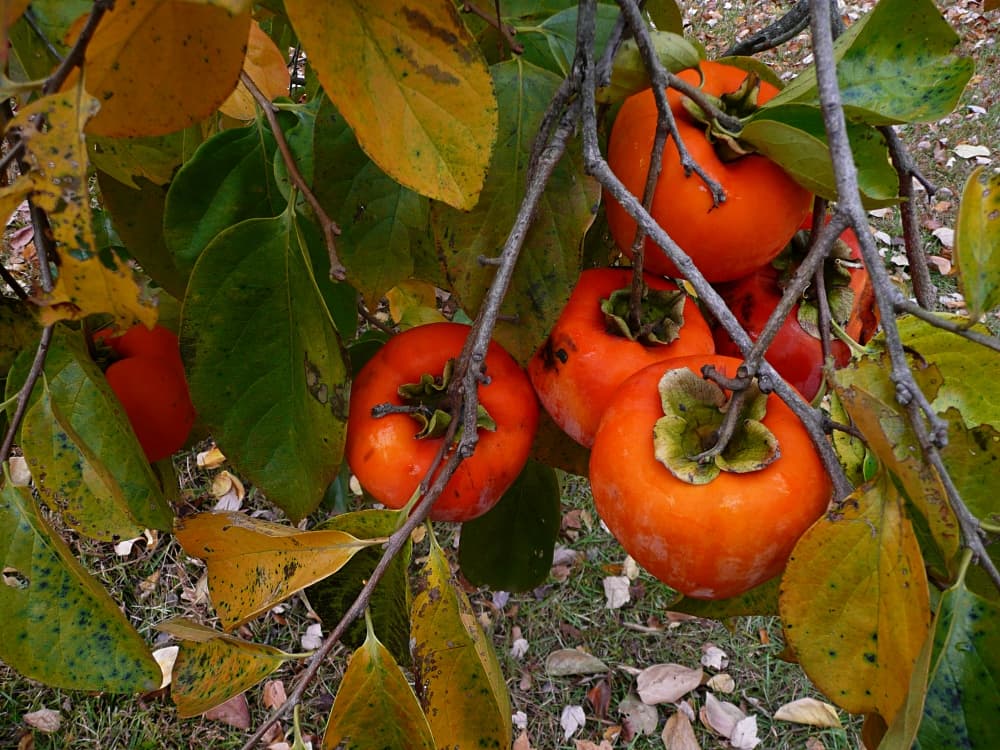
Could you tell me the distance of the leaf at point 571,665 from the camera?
2.14 metres

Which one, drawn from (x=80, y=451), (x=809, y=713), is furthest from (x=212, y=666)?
(x=809, y=713)

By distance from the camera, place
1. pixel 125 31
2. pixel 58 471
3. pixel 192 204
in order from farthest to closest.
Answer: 1. pixel 192 204
2. pixel 58 471
3. pixel 125 31

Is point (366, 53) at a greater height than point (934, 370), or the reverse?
point (366, 53)

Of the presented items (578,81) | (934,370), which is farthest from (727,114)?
(934,370)

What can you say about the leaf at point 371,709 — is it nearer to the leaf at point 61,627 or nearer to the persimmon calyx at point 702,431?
the leaf at point 61,627

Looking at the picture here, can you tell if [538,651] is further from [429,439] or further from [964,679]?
[964,679]

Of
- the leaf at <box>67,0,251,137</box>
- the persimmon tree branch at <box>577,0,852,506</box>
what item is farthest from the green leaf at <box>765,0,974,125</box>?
the leaf at <box>67,0,251,137</box>

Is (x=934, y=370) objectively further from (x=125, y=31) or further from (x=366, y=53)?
(x=125, y=31)

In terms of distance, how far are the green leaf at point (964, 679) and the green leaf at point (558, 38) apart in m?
0.58

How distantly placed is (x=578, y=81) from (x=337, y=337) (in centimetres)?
30

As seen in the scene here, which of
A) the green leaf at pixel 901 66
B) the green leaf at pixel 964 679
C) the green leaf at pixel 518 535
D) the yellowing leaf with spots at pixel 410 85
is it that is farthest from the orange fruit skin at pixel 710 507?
the green leaf at pixel 518 535

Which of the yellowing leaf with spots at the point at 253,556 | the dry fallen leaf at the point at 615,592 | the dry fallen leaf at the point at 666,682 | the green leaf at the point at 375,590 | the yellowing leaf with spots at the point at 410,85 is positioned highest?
the yellowing leaf with spots at the point at 410,85

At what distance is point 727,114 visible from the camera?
0.74 m

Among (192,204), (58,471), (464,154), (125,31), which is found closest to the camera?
(125,31)
